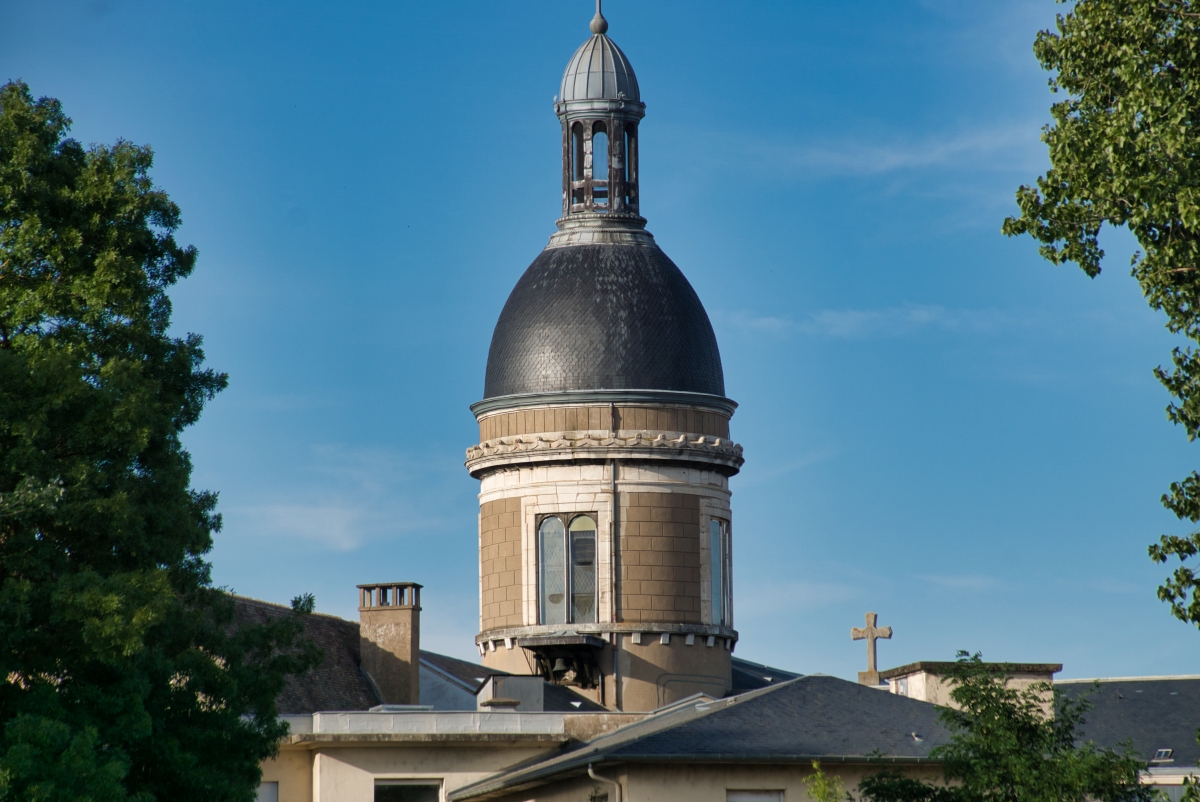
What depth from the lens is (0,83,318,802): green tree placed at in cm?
2827

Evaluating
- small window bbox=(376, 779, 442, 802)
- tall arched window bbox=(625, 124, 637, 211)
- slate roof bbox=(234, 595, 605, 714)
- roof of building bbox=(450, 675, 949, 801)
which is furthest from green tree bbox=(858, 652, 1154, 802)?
tall arched window bbox=(625, 124, 637, 211)

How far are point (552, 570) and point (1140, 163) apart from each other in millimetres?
29305

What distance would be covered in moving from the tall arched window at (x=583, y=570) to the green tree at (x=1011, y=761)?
2275cm

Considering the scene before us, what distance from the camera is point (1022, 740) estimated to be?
101ft

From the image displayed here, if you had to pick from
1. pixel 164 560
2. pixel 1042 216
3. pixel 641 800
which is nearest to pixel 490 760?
pixel 641 800

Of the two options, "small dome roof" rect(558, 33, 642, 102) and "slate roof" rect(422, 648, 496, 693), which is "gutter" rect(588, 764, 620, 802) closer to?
"slate roof" rect(422, 648, 496, 693)

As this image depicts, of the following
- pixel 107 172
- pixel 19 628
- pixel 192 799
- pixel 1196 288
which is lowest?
pixel 192 799

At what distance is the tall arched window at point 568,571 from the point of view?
54125 millimetres

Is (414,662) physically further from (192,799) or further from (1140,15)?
(1140,15)

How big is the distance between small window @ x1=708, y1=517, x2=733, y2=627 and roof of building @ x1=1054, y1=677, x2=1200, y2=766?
8324 millimetres

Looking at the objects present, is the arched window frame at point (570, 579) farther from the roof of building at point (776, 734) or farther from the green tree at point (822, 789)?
the green tree at point (822, 789)

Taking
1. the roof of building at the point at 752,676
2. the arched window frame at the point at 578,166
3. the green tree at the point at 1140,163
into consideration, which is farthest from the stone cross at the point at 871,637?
the green tree at the point at 1140,163

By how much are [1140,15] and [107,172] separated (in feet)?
48.0

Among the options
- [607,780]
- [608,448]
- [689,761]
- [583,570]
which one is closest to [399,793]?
[607,780]
